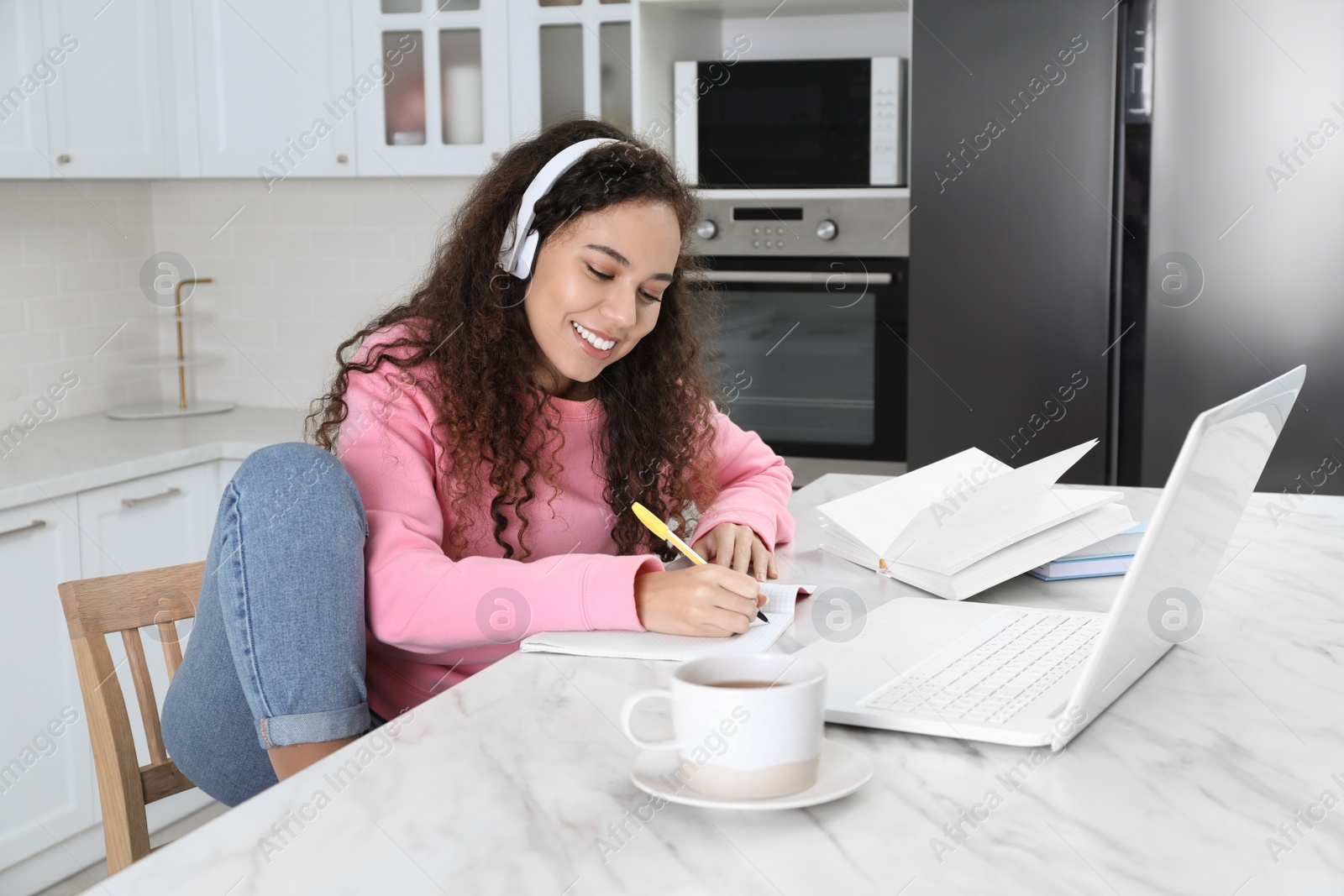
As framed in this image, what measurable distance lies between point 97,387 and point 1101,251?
7.71ft

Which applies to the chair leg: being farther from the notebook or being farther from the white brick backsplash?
the white brick backsplash

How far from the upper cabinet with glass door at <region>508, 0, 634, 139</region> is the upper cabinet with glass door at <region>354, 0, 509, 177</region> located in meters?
0.04

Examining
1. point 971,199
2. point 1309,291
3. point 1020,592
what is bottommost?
point 1020,592

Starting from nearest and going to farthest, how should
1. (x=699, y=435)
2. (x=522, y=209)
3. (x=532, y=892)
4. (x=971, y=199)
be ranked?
(x=532, y=892) < (x=522, y=209) < (x=699, y=435) < (x=971, y=199)

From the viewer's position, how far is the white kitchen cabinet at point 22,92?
2451 mm

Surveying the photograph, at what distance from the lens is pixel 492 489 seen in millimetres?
1336

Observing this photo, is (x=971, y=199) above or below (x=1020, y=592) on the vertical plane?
above

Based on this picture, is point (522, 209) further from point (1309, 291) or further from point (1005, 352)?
point (1309, 291)

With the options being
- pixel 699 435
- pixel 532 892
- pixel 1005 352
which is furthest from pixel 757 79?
pixel 532 892

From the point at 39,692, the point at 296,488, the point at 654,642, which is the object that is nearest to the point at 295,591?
the point at 296,488

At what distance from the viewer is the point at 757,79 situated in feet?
8.07

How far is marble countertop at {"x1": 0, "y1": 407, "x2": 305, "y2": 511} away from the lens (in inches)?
90.9

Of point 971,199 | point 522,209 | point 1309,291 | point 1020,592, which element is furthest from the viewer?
point 971,199

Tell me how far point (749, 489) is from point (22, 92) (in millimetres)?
1898
